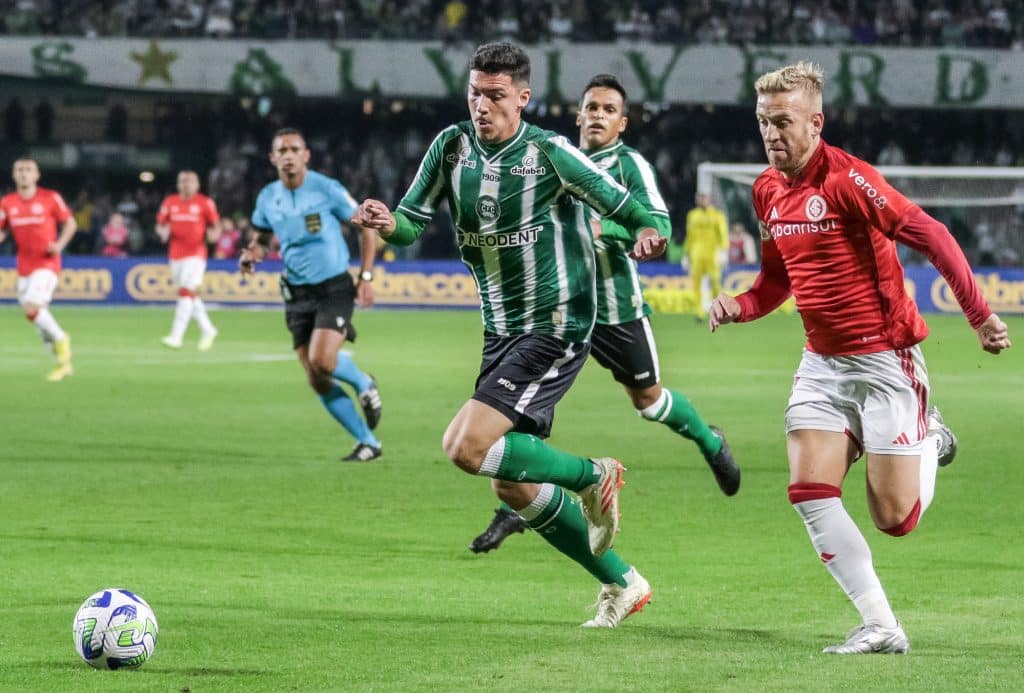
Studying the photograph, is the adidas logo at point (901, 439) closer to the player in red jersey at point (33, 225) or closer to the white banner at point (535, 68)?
the player in red jersey at point (33, 225)

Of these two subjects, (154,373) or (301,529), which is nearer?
(301,529)

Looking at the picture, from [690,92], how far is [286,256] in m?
25.1

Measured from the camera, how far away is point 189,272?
23.6 m

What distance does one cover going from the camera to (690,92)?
3650cm

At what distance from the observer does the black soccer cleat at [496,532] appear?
8422 millimetres

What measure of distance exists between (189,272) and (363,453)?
1193 cm

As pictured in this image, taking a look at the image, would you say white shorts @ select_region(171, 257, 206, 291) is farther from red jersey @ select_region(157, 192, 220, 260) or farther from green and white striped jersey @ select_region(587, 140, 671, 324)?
green and white striped jersey @ select_region(587, 140, 671, 324)

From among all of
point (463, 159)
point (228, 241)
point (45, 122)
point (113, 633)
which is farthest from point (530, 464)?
point (45, 122)

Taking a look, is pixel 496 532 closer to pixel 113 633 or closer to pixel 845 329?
pixel 845 329

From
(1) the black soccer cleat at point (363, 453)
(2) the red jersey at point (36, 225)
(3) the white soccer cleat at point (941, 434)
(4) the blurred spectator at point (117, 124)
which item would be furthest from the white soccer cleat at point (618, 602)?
(4) the blurred spectator at point (117, 124)

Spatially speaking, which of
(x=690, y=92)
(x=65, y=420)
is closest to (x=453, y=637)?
(x=65, y=420)

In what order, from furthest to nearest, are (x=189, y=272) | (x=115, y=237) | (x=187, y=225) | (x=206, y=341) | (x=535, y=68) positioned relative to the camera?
(x=535, y=68)
(x=115, y=237)
(x=187, y=225)
(x=189, y=272)
(x=206, y=341)

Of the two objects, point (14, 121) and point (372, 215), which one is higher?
point (372, 215)

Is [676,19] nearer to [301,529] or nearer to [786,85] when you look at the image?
[301,529]
